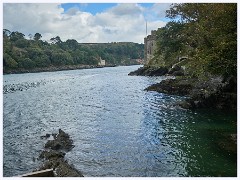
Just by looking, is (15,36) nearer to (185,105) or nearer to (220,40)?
(185,105)

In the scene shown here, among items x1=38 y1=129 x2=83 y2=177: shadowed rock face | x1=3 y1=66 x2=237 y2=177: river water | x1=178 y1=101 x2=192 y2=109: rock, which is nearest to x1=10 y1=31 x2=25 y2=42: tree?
x1=3 y1=66 x2=237 y2=177: river water

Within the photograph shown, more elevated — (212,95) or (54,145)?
(212,95)

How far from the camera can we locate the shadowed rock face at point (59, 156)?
48.2 ft

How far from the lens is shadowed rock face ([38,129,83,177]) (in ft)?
48.2

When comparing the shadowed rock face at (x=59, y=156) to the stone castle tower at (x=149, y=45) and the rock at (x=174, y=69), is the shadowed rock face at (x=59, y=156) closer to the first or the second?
the rock at (x=174, y=69)

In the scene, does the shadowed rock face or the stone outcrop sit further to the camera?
the stone outcrop

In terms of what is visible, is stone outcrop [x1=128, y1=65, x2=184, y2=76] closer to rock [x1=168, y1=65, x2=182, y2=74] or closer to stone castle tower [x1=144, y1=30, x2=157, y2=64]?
rock [x1=168, y1=65, x2=182, y2=74]

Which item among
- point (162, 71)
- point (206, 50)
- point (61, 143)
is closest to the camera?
point (61, 143)

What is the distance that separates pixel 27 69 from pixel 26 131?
135701 millimetres

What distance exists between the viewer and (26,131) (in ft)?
82.5

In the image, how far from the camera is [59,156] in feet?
58.0

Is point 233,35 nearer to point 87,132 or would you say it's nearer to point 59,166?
point 87,132

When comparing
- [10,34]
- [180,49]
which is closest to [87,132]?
[180,49]

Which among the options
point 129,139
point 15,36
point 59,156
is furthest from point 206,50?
point 15,36
